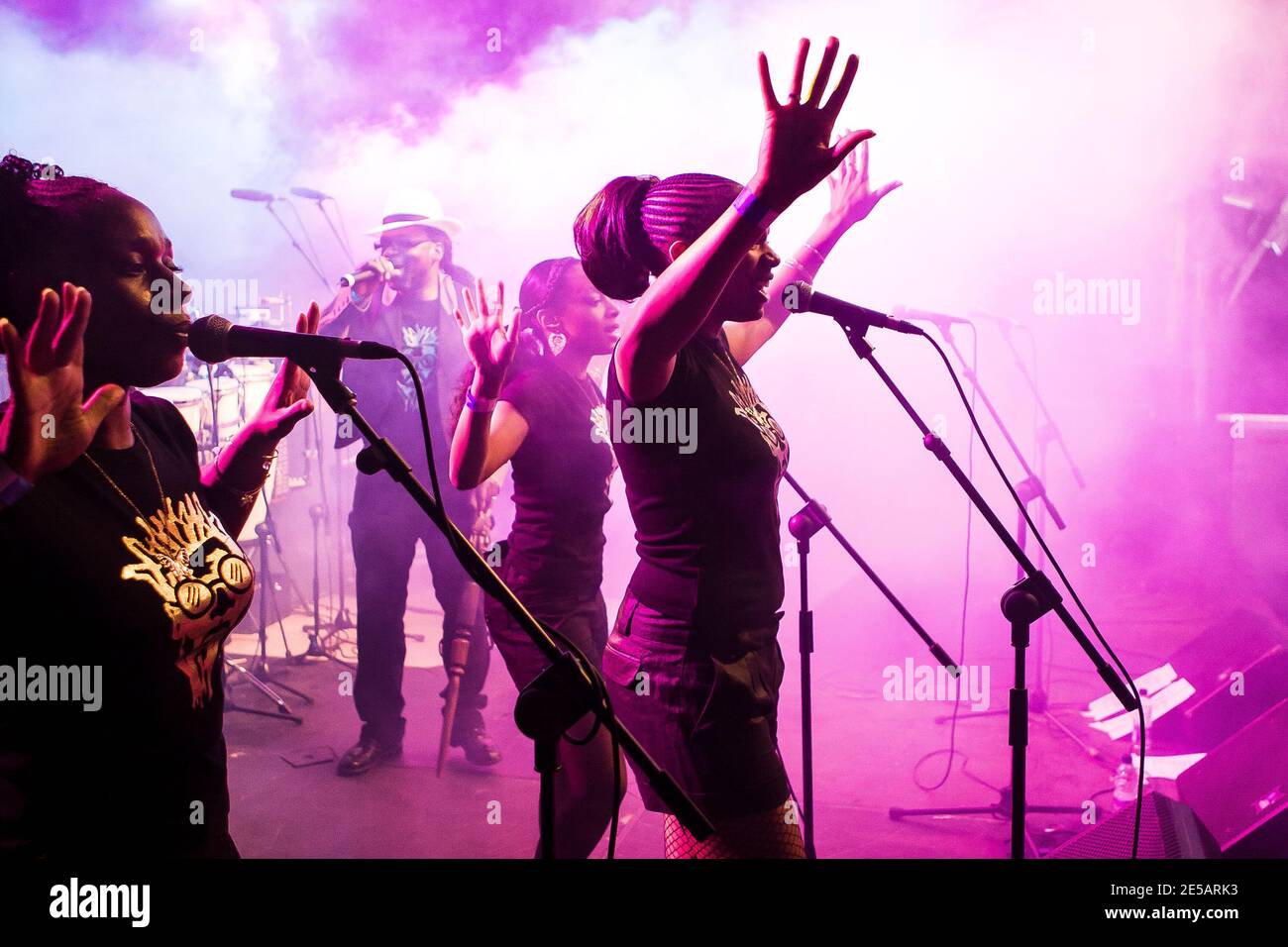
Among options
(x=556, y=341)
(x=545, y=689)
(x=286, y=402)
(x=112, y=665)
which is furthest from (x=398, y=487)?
(x=545, y=689)

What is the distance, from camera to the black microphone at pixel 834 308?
171 centimetres

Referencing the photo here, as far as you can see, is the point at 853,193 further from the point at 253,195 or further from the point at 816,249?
the point at 253,195

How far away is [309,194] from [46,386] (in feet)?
9.36

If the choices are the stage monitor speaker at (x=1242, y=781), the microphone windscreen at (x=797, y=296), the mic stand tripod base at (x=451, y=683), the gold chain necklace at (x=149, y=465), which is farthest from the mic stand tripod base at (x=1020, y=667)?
the mic stand tripod base at (x=451, y=683)

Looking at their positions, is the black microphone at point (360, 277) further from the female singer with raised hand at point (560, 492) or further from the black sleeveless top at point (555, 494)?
the black sleeveless top at point (555, 494)

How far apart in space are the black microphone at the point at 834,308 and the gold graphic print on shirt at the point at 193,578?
1019mm

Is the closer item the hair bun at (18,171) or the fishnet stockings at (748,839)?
the hair bun at (18,171)

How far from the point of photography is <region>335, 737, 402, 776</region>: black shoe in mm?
3811

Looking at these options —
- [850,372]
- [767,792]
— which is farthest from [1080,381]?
[767,792]

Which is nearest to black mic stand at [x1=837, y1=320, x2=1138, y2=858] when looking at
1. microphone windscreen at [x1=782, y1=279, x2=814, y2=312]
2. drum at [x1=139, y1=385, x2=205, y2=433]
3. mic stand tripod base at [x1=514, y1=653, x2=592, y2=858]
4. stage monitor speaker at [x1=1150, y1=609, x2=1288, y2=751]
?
microphone windscreen at [x1=782, y1=279, x2=814, y2=312]

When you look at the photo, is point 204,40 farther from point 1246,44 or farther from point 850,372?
point 1246,44

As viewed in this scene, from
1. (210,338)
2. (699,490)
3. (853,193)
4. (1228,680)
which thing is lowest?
(1228,680)

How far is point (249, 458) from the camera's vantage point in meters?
1.75

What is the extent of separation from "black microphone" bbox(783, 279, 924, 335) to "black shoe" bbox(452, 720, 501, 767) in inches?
106
